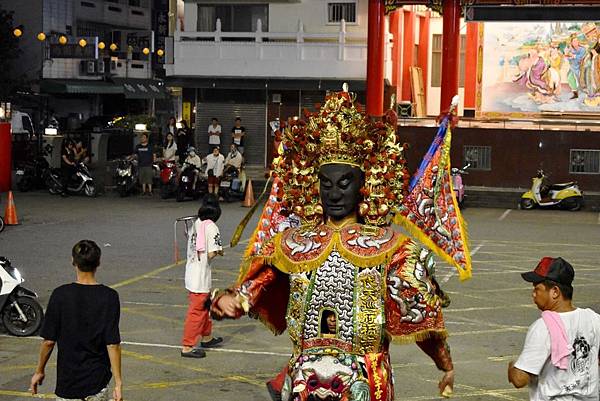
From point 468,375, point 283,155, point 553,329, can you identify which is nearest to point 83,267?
point 283,155

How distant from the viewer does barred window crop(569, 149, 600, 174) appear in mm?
31219

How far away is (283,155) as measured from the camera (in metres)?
7.30

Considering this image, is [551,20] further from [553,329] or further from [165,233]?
[553,329]

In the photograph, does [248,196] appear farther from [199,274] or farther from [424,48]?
[199,274]

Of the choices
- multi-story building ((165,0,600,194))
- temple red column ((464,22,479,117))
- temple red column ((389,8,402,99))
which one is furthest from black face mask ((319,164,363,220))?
temple red column ((464,22,479,117))

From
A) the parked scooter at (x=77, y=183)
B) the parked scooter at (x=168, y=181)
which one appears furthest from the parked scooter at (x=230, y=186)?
the parked scooter at (x=77, y=183)

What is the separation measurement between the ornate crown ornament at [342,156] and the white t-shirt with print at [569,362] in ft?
4.03

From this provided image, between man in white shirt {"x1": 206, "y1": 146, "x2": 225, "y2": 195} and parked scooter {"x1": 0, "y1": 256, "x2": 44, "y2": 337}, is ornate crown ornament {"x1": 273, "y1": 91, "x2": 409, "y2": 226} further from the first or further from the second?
man in white shirt {"x1": 206, "y1": 146, "x2": 225, "y2": 195}

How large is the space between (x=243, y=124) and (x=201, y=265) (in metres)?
24.5

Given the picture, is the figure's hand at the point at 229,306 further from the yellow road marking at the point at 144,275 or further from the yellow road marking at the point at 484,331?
the yellow road marking at the point at 144,275

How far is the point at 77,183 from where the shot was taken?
30297mm

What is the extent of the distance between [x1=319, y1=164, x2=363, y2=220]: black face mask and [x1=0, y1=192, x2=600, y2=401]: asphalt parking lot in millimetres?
3936

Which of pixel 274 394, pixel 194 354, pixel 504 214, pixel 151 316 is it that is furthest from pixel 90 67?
pixel 274 394

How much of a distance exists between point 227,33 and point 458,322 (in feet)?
75.2
